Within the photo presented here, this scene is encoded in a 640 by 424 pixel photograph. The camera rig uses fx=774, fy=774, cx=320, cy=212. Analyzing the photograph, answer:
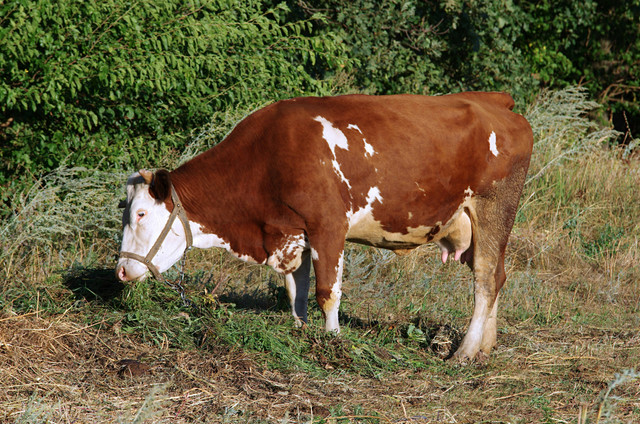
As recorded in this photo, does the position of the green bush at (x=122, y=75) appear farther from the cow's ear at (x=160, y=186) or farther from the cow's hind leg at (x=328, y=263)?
the cow's hind leg at (x=328, y=263)

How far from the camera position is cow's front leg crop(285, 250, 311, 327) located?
550cm

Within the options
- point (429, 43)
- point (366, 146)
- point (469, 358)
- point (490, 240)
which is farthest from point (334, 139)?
point (429, 43)

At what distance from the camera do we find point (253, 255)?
523 cm

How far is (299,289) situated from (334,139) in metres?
1.16

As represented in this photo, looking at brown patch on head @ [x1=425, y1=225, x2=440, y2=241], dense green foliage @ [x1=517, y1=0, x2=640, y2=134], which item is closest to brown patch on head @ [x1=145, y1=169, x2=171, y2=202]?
brown patch on head @ [x1=425, y1=225, x2=440, y2=241]

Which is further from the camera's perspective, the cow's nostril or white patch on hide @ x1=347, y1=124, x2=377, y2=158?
white patch on hide @ x1=347, y1=124, x2=377, y2=158

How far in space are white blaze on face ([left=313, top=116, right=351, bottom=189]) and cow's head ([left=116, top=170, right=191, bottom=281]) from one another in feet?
3.46

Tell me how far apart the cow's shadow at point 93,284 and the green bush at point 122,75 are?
1.86 meters

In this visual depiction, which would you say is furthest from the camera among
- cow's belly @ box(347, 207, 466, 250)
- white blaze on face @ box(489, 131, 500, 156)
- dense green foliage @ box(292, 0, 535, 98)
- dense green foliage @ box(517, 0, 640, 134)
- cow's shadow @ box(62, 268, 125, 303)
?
dense green foliage @ box(517, 0, 640, 134)

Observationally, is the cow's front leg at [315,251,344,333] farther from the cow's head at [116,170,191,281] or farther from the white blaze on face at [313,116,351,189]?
the cow's head at [116,170,191,281]

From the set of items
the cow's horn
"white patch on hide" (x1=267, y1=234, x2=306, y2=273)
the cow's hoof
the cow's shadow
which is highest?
the cow's horn

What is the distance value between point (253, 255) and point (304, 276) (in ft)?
1.56

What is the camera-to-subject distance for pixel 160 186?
4.97 m

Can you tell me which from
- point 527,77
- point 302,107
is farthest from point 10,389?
point 527,77
